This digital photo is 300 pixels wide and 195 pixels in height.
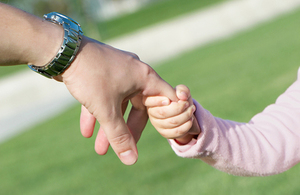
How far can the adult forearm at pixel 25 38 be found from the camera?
85 cm

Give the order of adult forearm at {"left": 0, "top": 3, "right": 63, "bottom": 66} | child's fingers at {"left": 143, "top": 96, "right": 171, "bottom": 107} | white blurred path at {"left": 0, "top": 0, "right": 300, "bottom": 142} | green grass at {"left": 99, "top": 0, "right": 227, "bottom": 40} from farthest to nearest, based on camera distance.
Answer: green grass at {"left": 99, "top": 0, "right": 227, "bottom": 40} < white blurred path at {"left": 0, "top": 0, "right": 300, "bottom": 142} < child's fingers at {"left": 143, "top": 96, "right": 171, "bottom": 107} < adult forearm at {"left": 0, "top": 3, "right": 63, "bottom": 66}

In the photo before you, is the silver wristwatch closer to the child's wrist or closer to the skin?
the skin

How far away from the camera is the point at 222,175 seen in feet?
9.04

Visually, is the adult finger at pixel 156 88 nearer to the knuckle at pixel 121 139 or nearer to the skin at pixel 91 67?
the skin at pixel 91 67

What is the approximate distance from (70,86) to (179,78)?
6143 mm

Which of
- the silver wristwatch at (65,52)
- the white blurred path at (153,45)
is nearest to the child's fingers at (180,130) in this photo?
the silver wristwatch at (65,52)

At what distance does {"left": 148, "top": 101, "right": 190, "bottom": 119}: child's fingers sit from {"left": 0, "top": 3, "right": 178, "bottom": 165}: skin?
109mm

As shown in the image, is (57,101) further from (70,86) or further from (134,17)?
(134,17)

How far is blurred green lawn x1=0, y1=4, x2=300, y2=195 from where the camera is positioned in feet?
9.14

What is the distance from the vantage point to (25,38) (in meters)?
0.87

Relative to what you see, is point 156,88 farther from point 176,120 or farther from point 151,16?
point 151,16

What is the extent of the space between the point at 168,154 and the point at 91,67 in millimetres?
2708

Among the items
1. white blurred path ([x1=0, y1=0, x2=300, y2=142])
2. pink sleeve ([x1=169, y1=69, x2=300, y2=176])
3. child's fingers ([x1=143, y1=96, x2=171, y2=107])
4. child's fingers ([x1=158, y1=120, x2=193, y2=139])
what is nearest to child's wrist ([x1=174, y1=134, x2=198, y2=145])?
pink sleeve ([x1=169, y1=69, x2=300, y2=176])

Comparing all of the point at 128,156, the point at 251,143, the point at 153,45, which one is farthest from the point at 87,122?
the point at 153,45
